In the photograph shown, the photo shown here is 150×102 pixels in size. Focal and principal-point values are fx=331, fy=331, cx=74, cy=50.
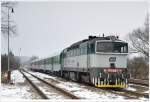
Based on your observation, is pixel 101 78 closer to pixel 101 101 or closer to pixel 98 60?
pixel 98 60

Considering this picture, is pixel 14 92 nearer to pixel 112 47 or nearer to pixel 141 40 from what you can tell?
pixel 112 47

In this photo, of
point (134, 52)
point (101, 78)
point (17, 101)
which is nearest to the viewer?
point (17, 101)

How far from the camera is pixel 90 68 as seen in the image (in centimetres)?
2172

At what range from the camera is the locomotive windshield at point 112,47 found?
21.1 metres

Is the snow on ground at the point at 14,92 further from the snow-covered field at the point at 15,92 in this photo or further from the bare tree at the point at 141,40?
the bare tree at the point at 141,40

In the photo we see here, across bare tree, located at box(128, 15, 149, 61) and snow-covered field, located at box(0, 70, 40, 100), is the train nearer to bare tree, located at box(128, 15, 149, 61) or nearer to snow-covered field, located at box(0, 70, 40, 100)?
snow-covered field, located at box(0, 70, 40, 100)

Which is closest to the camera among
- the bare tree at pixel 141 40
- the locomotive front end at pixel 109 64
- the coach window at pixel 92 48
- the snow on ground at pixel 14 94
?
the snow on ground at pixel 14 94

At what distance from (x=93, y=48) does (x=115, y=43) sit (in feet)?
4.76

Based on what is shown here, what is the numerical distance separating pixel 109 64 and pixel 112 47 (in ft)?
3.71

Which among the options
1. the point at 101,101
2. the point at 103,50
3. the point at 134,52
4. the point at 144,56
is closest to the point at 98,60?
the point at 103,50

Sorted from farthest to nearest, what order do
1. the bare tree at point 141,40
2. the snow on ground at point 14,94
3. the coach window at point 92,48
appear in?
the bare tree at point 141,40, the coach window at point 92,48, the snow on ground at point 14,94

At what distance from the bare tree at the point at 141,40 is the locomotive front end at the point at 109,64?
25.2 m

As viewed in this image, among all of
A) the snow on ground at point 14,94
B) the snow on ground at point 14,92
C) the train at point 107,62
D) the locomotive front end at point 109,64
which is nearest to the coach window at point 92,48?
the train at point 107,62

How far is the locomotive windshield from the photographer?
2110cm
